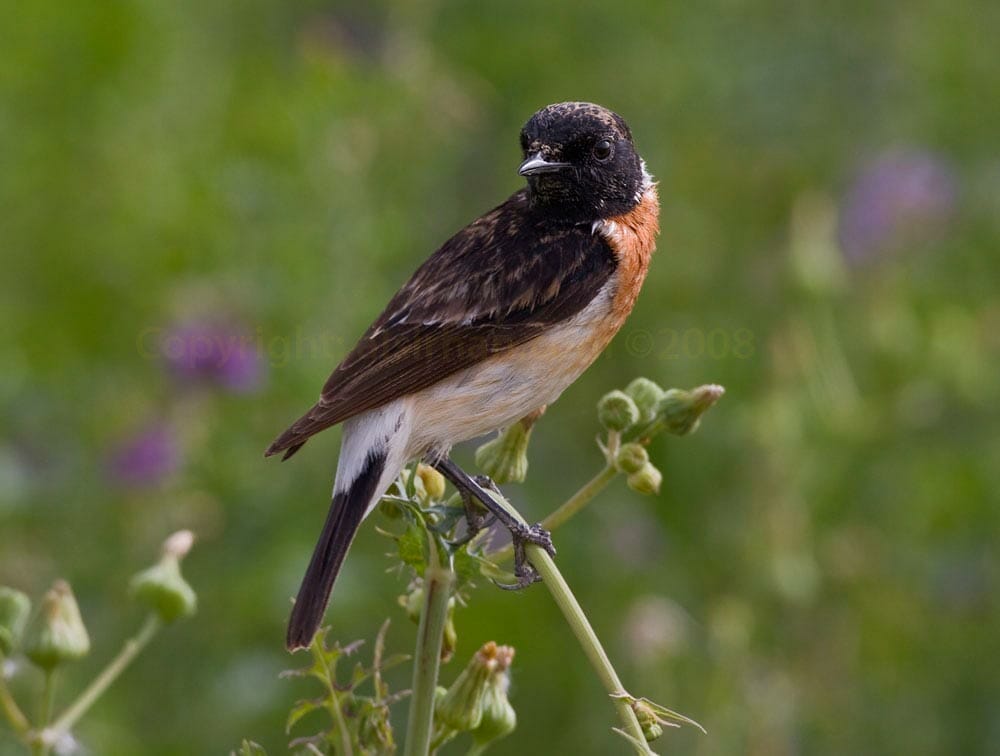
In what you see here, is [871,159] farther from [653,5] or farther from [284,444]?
[284,444]

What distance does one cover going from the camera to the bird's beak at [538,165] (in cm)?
417

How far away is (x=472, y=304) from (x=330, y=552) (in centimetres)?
105

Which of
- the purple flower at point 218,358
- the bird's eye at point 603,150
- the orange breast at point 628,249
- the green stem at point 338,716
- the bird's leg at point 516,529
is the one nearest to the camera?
the green stem at point 338,716

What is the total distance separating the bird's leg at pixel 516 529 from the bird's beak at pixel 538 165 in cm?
101

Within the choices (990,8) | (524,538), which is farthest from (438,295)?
(990,8)

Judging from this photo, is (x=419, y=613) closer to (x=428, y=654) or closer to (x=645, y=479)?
(x=428, y=654)

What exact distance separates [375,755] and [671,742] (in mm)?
3662

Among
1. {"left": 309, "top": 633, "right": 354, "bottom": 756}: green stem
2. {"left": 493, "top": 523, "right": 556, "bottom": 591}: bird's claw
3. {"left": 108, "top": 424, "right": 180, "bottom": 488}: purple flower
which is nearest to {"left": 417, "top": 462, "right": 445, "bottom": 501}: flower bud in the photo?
{"left": 493, "top": 523, "right": 556, "bottom": 591}: bird's claw

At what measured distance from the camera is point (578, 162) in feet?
14.3

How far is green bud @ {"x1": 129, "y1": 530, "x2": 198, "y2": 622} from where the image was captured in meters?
3.33

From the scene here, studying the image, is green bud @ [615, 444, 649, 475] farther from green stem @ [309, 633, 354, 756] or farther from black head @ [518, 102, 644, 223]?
black head @ [518, 102, 644, 223]

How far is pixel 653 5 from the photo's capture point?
816 centimetres

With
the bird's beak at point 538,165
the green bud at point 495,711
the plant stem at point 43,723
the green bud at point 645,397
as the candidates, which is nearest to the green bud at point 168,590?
the plant stem at point 43,723

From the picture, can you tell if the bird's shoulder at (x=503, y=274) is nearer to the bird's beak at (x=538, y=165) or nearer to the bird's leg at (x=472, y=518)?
the bird's beak at (x=538, y=165)
